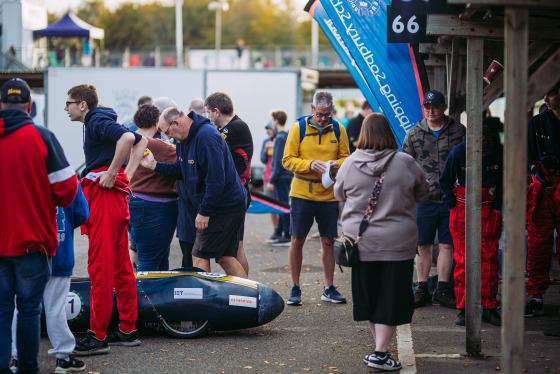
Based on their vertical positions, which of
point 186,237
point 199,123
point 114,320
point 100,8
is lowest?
point 114,320

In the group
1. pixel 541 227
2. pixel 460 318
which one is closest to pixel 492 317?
pixel 460 318

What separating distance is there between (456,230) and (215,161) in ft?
7.21

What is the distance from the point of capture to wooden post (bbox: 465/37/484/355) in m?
5.65

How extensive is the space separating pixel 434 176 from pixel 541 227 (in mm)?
1099

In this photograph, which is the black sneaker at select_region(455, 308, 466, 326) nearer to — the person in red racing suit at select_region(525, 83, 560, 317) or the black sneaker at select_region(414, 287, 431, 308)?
the black sneaker at select_region(414, 287, 431, 308)

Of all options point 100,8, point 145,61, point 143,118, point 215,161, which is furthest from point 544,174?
point 100,8

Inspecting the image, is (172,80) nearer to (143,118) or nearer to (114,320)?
(143,118)

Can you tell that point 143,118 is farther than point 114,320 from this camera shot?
Yes

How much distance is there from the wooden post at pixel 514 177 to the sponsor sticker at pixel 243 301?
2.44 meters

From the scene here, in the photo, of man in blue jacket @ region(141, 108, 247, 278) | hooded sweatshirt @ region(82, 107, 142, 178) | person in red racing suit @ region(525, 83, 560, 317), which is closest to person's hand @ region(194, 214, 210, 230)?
man in blue jacket @ region(141, 108, 247, 278)

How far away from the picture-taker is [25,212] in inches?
187

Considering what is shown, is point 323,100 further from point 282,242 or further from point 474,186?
point 282,242

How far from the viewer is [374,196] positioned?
18.0 ft

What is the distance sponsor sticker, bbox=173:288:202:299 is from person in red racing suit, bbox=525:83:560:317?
10.3ft
